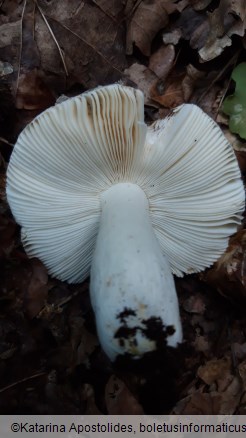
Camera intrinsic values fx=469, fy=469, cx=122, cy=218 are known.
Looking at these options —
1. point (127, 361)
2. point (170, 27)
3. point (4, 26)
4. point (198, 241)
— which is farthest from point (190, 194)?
point (4, 26)

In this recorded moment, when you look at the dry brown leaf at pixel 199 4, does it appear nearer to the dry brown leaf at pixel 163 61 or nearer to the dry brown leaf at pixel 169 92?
the dry brown leaf at pixel 163 61

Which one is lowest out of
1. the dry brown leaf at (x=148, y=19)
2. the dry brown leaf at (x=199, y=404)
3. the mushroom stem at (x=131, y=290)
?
the dry brown leaf at (x=199, y=404)

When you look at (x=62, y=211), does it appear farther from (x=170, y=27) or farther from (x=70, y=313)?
(x=170, y=27)

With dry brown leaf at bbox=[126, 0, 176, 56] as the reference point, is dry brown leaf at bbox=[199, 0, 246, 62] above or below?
above

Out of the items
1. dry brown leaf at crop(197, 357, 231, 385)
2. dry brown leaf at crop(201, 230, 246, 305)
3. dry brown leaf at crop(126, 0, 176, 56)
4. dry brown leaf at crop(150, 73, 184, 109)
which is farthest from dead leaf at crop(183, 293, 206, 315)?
dry brown leaf at crop(126, 0, 176, 56)

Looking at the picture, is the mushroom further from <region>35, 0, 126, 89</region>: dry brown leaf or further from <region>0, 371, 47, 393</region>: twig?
<region>35, 0, 126, 89</region>: dry brown leaf

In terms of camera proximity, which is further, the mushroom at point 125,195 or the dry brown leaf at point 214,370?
the dry brown leaf at point 214,370

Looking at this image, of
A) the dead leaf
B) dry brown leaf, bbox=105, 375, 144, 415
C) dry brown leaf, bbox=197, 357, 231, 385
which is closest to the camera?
dry brown leaf, bbox=105, 375, 144, 415

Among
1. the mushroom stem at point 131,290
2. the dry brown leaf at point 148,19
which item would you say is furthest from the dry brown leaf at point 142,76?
the mushroom stem at point 131,290
